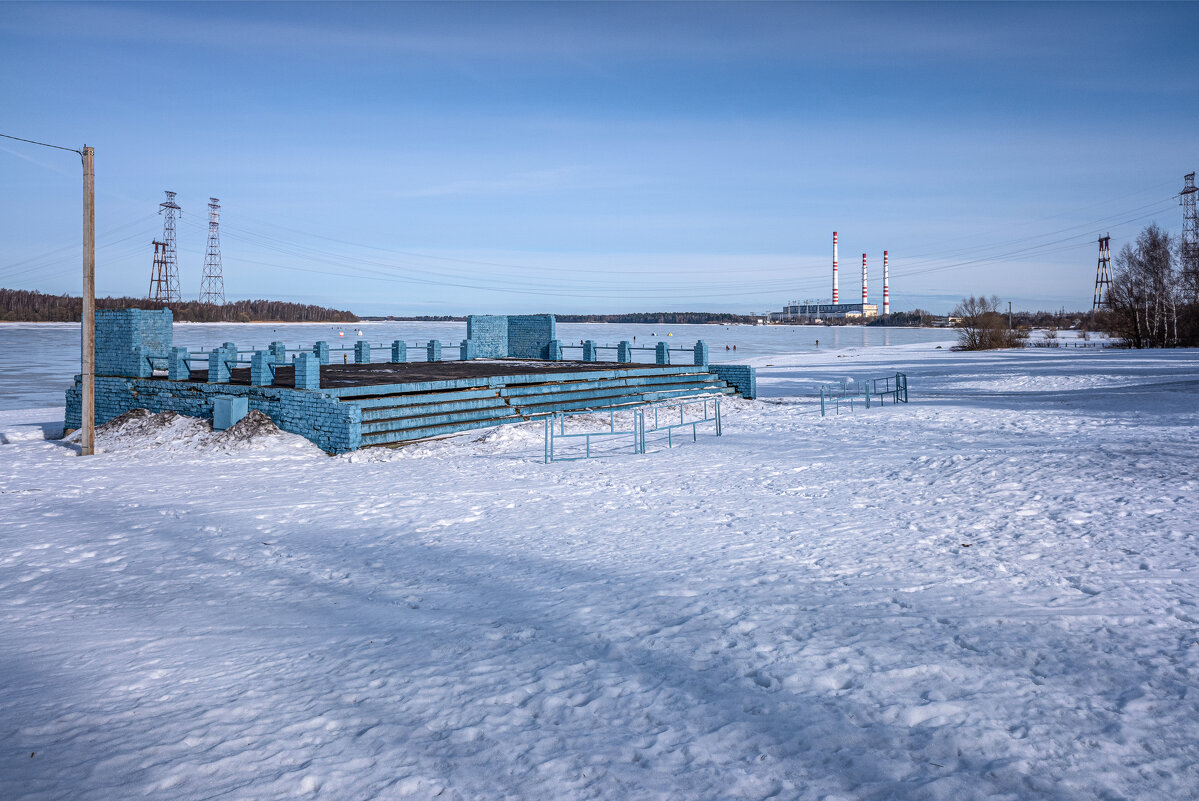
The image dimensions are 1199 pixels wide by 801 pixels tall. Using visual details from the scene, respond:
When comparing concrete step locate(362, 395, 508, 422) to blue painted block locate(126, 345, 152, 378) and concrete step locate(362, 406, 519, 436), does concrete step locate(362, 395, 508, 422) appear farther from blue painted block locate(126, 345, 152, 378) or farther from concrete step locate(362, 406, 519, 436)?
blue painted block locate(126, 345, 152, 378)

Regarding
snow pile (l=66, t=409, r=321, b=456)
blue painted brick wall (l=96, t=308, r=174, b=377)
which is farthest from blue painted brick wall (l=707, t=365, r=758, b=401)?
blue painted brick wall (l=96, t=308, r=174, b=377)

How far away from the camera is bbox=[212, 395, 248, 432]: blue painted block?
1685 cm

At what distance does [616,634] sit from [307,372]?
11.9 m

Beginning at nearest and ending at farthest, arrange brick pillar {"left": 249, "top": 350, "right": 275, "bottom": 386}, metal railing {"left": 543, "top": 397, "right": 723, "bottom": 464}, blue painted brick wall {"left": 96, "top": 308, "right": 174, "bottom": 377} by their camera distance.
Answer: metal railing {"left": 543, "top": 397, "right": 723, "bottom": 464}, brick pillar {"left": 249, "top": 350, "right": 275, "bottom": 386}, blue painted brick wall {"left": 96, "top": 308, "right": 174, "bottom": 377}

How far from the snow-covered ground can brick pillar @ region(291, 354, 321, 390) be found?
3.54m

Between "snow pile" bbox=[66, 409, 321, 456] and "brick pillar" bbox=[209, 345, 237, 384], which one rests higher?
"brick pillar" bbox=[209, 345, 237, 384]

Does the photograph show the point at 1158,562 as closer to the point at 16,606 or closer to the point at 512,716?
the point at 512,716

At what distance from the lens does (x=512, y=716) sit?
15.5ft

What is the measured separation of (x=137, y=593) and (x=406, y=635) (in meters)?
2.95

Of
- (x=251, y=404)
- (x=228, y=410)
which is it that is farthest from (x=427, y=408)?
(x=228, y=410)

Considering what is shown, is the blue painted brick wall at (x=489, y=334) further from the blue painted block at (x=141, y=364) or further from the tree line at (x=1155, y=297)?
the tree line at (x=1155, y=297)

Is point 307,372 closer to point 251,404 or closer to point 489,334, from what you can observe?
point 251,404

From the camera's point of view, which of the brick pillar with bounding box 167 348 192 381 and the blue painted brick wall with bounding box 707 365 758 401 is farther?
the blue painted brick wall with bounding box 707 365 758 401

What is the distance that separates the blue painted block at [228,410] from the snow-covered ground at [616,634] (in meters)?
4.05
